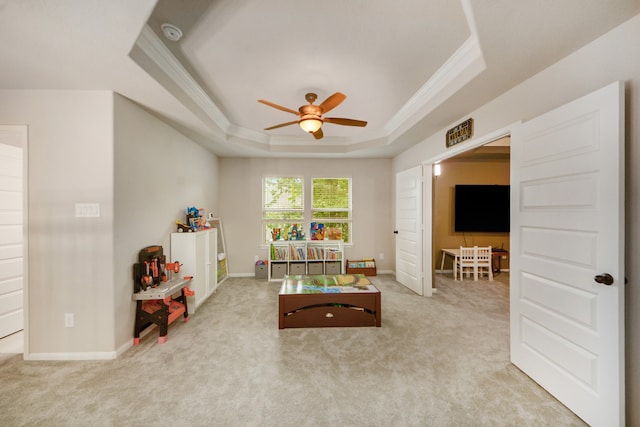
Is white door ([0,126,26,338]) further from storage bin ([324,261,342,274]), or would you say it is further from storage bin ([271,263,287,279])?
storage bin ([324,261,342,274])

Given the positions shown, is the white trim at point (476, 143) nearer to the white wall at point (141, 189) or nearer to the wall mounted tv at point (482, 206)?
the wall mounted tv at point (482, 206)

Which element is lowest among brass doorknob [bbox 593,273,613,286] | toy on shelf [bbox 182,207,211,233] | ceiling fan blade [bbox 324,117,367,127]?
brass doorknob [bbox 593,273,613,286]

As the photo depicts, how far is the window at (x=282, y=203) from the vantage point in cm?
497

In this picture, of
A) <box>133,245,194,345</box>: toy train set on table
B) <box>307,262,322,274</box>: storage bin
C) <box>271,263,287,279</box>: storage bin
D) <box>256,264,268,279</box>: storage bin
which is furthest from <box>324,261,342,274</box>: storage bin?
<box>133,245,194,345</box>: toy train set on table

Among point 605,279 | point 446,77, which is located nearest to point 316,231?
point 446,77

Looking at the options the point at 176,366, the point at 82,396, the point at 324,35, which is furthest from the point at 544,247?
the point at 82,396

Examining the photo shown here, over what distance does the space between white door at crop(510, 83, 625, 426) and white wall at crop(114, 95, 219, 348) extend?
3.54 metres

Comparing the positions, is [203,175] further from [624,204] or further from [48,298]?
[624,204]

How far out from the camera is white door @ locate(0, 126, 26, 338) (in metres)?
2.56

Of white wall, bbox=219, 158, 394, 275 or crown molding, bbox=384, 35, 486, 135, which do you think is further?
white wall, bbox=219, 158, 394, 275

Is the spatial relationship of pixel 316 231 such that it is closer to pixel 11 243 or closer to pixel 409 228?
pixel 409 228

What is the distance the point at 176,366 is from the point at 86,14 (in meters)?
2.52

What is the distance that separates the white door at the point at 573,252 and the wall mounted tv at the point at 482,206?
11.1ft

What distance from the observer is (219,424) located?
150 cm
